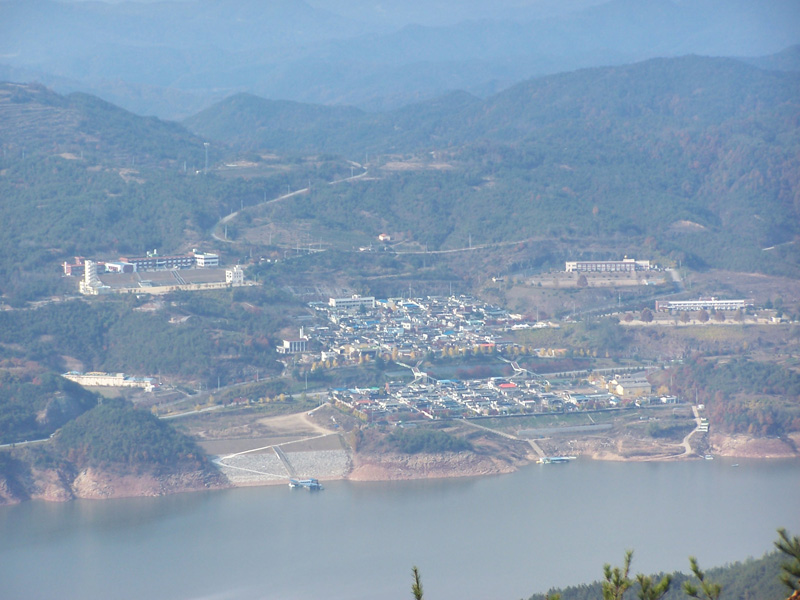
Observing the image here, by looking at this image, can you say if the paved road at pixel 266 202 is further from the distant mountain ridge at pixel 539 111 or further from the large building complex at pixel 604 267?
the distant mountain ridge at pixel 539 111

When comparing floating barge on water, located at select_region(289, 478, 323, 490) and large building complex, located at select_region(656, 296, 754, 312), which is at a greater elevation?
large building complex, located at select_region(656, 296, 754, 312)

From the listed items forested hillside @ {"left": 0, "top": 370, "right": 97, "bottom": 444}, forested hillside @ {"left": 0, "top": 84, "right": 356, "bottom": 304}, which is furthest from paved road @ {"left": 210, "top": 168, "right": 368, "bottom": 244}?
forested hillside @ {"left": 0, "top": 370, "right": 97, "bottom": 444}

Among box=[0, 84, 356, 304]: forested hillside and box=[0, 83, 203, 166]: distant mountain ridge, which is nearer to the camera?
box=[0, 84, 356, 304]: forested hillside

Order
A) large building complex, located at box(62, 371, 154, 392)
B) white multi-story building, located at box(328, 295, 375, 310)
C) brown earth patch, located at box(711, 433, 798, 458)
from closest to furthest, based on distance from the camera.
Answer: brown earth patch, located at box(711, 433, 798, 458)
large building complex, located at box(62, 371, 154, 392)
white multi-story building, located at box(328, 295, 375, 310)

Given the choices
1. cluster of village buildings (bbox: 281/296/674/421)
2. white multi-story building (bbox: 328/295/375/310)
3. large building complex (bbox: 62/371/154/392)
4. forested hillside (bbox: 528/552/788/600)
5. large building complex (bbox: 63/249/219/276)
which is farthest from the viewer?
white multi-story building (bbox: 328/295/375/310)

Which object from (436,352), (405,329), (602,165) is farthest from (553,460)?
(602,165)

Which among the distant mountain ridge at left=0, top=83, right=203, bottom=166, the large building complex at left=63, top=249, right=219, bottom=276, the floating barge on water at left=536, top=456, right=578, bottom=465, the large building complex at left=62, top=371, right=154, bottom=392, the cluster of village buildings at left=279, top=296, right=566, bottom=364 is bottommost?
the floating barge on water at left=536, top=456, right=578, bottom=465

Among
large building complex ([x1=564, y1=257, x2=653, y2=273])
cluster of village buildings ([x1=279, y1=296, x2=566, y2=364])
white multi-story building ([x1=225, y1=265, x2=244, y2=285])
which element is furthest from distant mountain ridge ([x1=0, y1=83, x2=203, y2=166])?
large building complex ([x1=564, y1=257, x2=653, y2=273])

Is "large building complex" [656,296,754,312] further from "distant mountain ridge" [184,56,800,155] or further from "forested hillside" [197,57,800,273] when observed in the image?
"distant mountain ridge" [184,56,800,155]

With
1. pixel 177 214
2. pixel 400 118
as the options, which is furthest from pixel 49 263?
pixel 400 118

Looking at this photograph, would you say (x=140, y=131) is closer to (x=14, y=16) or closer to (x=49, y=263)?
(x=49, y=263)
